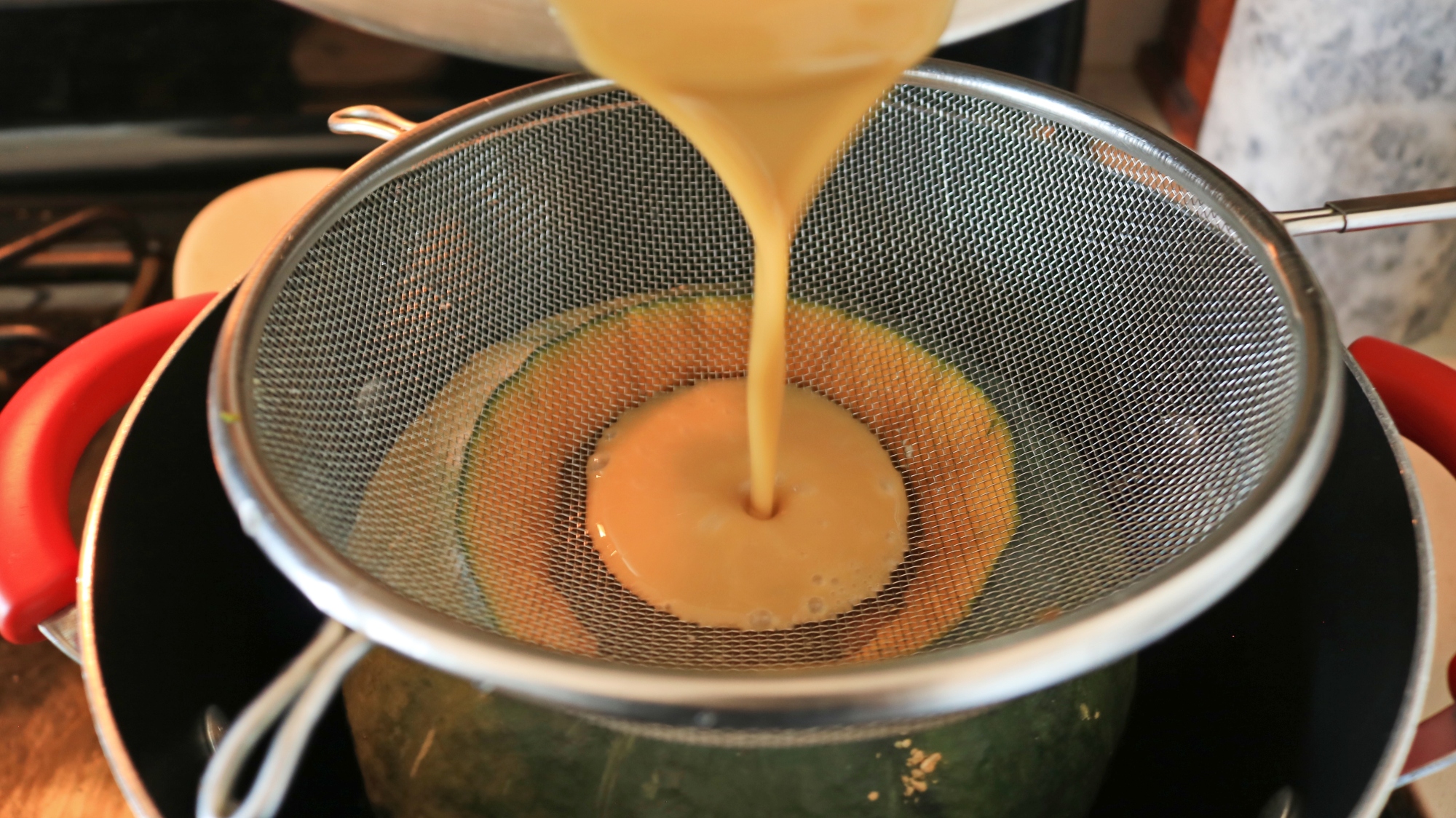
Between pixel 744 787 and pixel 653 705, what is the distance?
0.63ft

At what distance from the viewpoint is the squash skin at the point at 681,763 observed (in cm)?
58

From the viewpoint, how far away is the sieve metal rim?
1.33 ft

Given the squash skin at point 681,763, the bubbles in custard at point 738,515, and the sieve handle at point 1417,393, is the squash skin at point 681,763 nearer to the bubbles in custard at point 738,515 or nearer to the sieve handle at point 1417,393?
the bubbles in custard at point 738,515

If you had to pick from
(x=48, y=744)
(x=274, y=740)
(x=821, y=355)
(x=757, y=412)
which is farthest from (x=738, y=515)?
(x=48, y=744)

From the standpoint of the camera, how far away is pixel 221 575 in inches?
27.4

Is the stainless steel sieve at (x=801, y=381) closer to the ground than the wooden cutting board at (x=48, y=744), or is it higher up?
higher up

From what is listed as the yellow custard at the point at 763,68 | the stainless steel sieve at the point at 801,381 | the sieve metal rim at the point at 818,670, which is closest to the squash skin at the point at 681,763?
the stainless steel sieve at the point at 801,381

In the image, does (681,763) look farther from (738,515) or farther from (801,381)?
(801,381)

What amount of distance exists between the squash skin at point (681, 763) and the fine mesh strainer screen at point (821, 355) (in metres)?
0.05

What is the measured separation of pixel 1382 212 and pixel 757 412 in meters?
0.36

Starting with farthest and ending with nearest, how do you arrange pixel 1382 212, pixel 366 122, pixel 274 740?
pixel 366 122, pixel 1382 212, pixel 274 740

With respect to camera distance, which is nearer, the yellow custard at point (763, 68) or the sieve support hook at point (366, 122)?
the yellow custard at point (763, 68)

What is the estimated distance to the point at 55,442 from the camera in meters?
A: 0.62

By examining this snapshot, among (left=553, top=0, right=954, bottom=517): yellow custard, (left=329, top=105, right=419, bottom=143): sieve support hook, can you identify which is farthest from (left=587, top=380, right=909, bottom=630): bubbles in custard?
(left=329, top=105, right=419, bottom=143): sieve support hook
